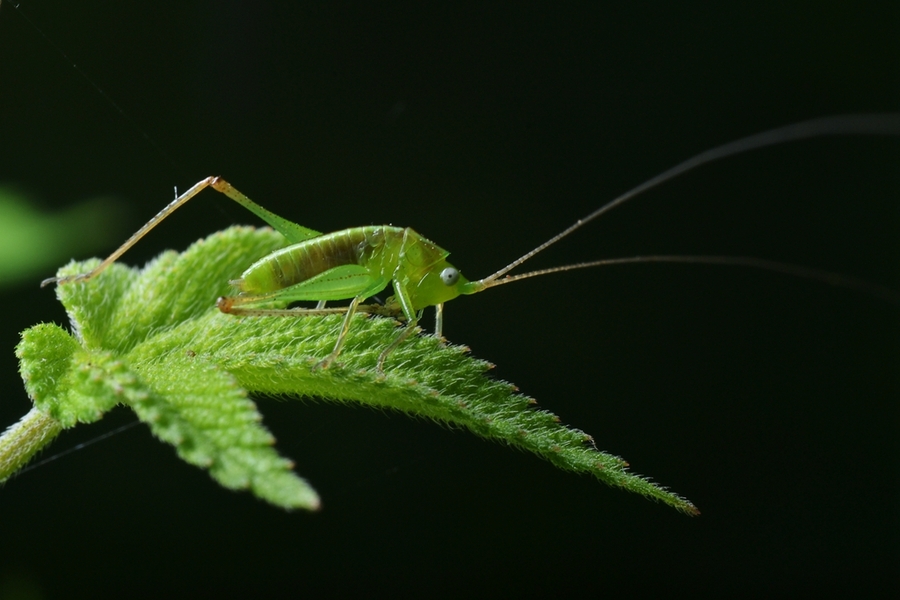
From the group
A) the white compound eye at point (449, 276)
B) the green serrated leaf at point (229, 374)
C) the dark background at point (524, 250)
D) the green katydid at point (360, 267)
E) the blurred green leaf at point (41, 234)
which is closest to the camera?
the green serrated leaf at point (229, 374)

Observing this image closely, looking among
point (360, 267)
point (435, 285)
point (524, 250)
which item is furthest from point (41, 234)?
point (524, 250)

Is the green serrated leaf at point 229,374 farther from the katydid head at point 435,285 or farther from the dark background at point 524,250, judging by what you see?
the dark background at point 524,250

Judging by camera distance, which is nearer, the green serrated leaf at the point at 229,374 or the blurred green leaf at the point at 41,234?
the green serrated leaf at the point at 229,374

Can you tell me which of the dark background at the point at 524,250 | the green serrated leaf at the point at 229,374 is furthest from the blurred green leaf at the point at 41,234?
the green serrated leaf at the point at 229,374

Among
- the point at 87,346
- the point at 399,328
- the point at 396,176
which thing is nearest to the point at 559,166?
the point at 396,176

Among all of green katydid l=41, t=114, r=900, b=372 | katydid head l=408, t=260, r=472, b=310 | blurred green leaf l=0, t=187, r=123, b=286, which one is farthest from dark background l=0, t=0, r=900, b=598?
katydid head l=408, t=260, r=472, b=310
